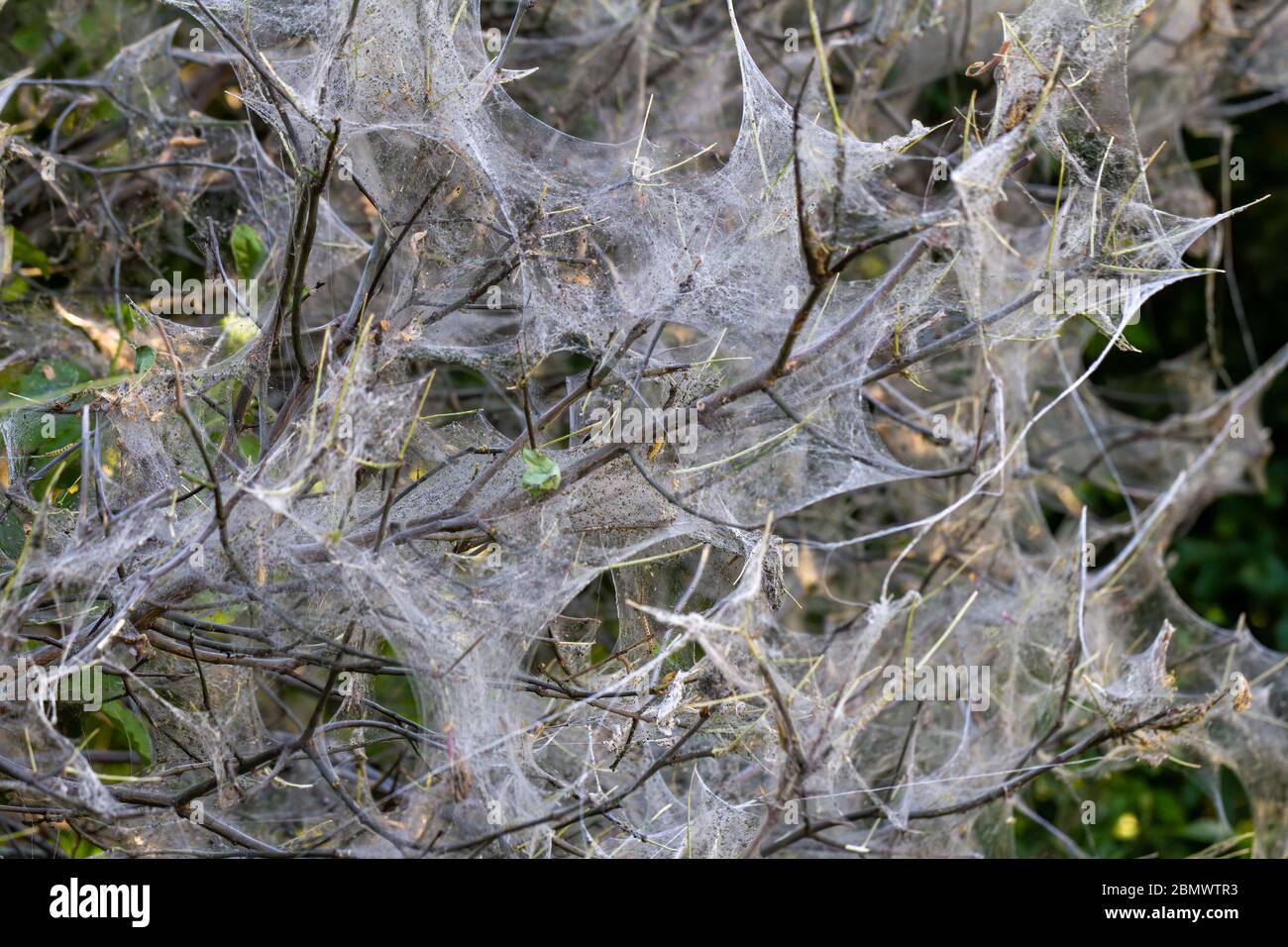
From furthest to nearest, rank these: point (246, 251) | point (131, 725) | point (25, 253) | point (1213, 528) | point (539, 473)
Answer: point (1213, 528), point (25, 253), point (246, 251), point (131, 725), point (539, 473)

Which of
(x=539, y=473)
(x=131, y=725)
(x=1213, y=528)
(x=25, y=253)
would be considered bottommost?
(x=131, y=725)

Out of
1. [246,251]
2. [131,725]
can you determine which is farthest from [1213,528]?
[131,725]

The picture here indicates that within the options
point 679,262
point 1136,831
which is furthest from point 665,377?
point 1136,831

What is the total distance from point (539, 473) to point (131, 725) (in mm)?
1210

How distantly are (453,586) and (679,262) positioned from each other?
0.91 metres

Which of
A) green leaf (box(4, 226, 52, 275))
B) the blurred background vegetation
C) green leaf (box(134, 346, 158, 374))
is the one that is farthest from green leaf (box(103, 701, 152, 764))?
the blurred background vegetation

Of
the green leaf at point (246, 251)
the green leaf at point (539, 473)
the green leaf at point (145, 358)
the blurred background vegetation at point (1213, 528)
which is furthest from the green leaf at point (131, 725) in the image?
the blurred background vegetation at point (1213, 528)

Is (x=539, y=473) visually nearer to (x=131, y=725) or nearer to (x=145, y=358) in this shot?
(x=145, y=358)

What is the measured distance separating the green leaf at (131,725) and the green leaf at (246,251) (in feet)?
4.07

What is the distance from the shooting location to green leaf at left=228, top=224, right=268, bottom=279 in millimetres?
3320

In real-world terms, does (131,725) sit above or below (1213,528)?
below

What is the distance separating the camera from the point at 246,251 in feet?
11.0

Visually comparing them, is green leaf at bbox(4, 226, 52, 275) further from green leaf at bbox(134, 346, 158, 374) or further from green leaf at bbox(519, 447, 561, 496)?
green leaf at bbox(519, 447, 561, 496)

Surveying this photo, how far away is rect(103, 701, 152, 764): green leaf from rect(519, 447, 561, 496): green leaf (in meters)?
1.11
